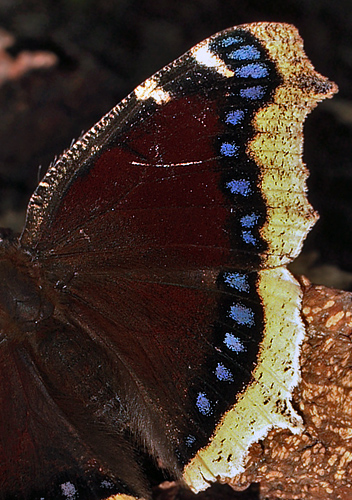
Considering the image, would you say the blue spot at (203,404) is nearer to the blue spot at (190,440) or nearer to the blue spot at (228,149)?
the blue spot at (190,440)

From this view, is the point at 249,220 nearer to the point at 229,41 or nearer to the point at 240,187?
the point at 240,187

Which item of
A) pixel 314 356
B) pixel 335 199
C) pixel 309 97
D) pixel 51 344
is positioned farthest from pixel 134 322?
pixel 335 199

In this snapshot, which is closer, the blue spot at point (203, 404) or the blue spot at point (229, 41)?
the blue spot at point (229, 41)

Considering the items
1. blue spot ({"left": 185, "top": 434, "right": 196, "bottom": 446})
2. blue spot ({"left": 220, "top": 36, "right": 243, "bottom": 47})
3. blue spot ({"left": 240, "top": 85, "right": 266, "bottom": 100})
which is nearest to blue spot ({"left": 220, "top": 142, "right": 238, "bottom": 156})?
blue spot ({"left": 240, "top": 85, "right": 266, "bottom": 100})

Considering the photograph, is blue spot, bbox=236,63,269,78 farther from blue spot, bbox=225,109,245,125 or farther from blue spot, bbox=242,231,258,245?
blue spot, bbox=242,231,258,245

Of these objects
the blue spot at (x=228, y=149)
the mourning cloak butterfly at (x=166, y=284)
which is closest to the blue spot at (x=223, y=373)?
the mourning cloak butterfly at (x=166, y=284)
